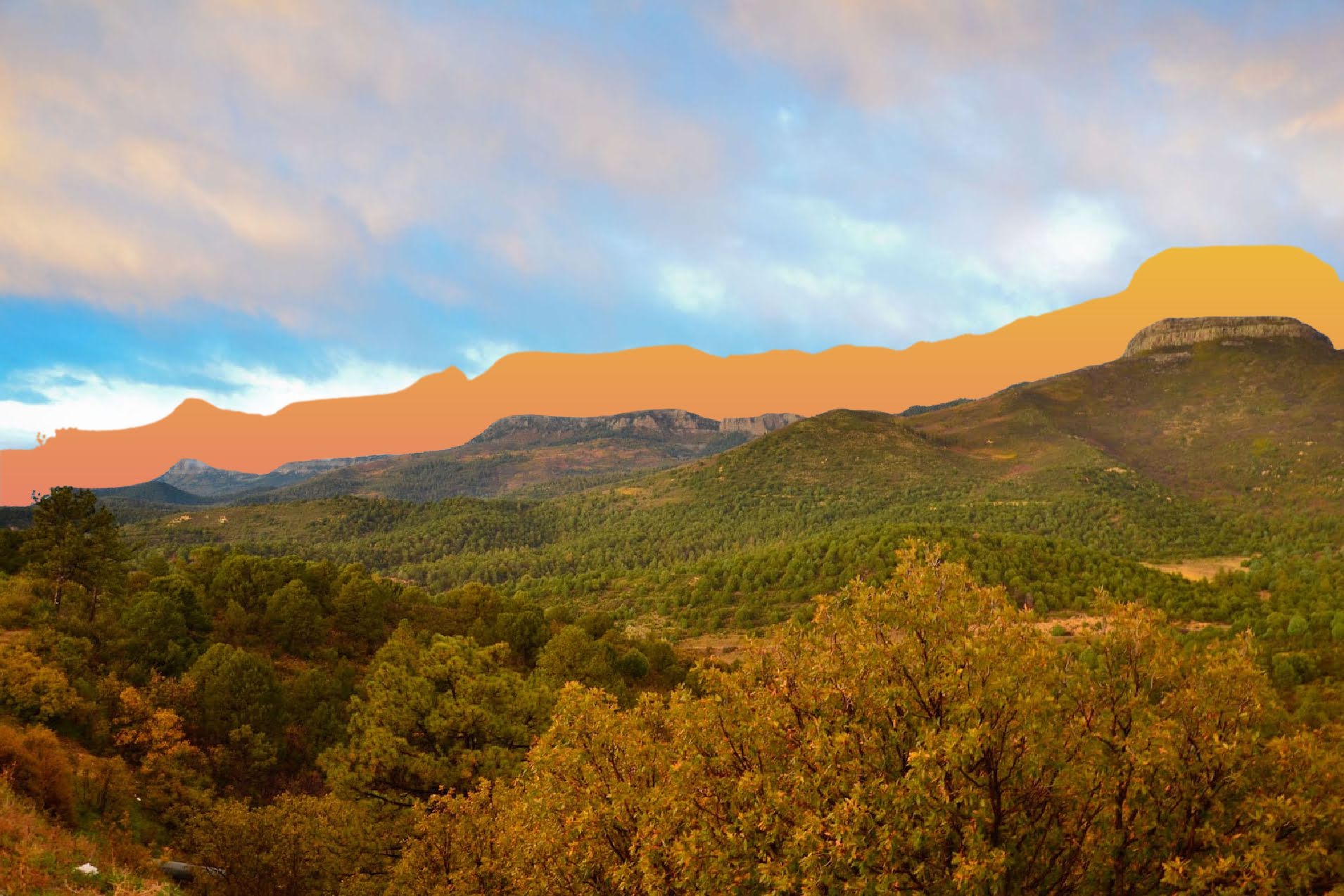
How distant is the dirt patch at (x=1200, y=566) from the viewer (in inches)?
5310

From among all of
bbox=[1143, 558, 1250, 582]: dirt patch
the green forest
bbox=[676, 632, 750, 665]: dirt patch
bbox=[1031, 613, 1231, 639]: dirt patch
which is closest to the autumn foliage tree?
the green forest

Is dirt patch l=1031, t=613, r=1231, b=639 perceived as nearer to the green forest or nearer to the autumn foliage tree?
the green forest

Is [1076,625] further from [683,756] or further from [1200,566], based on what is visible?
[683,756]

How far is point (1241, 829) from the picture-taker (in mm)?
12227

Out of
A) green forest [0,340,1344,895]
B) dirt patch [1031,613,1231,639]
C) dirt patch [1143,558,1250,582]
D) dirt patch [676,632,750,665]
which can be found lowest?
dirt patch [676,632,750,665]

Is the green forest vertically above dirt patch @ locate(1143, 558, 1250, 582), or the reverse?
the green forest

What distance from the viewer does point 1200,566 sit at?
469 feet

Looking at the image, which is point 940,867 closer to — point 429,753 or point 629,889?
point 629,889

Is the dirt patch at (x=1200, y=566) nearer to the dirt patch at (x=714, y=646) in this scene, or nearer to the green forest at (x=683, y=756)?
the green forest at (x=683, y=756)

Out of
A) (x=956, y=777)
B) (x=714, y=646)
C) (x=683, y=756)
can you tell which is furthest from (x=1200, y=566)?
(x=683, y=756)

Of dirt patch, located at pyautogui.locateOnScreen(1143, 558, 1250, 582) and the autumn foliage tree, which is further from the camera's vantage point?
dirt patch, located at pyautogui.locateOnScreen(1143, 558, 1250, 582)

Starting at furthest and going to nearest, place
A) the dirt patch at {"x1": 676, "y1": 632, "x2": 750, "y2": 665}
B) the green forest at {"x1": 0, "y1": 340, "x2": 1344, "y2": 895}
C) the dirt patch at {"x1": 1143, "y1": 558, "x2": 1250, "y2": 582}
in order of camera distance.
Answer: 1. the dirt patch at {"x1": 1143, "y1": 558, "x2": 1250, "y2": 582}
2. the dirt patch at {"x1": 676, "y1": 632, "x2": 750, "y2": 665}
3. the green forest at {"x1": 0, "y1": 340, "x2": 1344, "y2": 895}

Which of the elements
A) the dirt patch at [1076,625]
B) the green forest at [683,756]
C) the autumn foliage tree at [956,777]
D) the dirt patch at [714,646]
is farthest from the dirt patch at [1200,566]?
the autumn foliage tree at [956,777]

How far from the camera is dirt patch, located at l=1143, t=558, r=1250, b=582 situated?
135 meters
